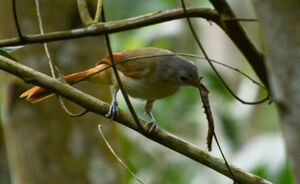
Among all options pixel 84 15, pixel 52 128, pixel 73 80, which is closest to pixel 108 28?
pixel 84 15

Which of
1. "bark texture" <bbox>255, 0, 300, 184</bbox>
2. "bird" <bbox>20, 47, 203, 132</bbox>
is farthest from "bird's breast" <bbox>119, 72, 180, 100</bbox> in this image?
"bark texture" <bbox>255, 0, 300, 184</bbox>

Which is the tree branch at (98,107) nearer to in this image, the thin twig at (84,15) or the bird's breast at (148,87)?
the thin twig at (84,15)

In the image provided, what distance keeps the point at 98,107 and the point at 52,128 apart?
3.57ft

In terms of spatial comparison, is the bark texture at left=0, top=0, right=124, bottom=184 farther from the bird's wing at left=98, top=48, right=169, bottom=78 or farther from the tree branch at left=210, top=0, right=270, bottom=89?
the tree branch at left=210, top=0, right=270, bottom=89

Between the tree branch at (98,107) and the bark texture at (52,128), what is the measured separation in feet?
3.43

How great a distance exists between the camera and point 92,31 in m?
1.60

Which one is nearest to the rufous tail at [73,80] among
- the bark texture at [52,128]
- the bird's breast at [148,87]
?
the bird's breast at [148,87]

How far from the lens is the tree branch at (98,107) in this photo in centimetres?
171

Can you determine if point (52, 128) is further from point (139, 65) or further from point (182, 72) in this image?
point (182, 72)

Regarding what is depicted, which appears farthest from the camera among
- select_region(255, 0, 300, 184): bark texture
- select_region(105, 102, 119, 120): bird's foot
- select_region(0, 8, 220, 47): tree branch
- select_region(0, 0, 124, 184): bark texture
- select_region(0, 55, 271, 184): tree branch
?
select_region(0, 0, 124, 184): bark texture

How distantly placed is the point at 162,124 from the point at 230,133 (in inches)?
19.9

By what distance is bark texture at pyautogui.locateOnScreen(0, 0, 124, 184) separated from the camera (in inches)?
111

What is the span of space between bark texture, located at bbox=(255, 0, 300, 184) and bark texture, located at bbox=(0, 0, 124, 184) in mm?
1921

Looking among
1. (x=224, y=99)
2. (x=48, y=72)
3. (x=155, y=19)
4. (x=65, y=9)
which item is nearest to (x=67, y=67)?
(x=48, y=72)
